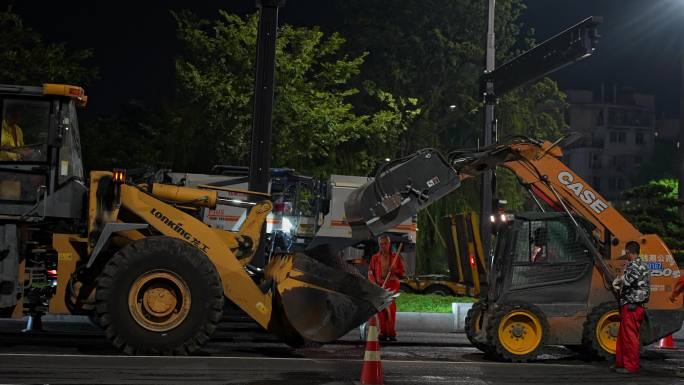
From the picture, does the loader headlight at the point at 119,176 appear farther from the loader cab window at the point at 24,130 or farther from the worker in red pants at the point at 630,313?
the worker in red pants at the point at 630,313

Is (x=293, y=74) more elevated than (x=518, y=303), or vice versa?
(x=293, y=74)

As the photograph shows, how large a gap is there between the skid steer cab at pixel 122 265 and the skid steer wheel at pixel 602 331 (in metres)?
2.69

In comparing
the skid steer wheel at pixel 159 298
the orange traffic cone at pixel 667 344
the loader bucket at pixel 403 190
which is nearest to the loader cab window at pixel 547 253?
the loader bucket at pixel 403 190

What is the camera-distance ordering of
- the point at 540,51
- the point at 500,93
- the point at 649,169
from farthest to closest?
1. the point at 649,169
2. the point at 500,93
3. the point at 540,51

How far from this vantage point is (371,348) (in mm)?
9391

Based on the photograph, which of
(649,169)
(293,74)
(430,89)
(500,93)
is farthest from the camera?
(649,169)

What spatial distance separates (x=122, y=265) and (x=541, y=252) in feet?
18.0

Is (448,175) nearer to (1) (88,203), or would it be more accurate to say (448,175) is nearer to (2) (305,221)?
(1) (88,203)

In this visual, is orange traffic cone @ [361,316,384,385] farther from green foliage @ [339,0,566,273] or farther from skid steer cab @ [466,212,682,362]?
green foliage @ [339,0,566,273]

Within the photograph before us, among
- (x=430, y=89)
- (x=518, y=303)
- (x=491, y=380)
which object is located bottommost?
(x=491, y=380)

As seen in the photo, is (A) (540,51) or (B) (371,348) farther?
(A) (540,51)

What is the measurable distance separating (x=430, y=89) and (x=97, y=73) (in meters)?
13.3

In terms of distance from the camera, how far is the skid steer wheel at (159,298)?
10.8 meters

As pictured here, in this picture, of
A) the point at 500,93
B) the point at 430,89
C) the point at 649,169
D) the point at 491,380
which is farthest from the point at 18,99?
the point at 649,169
